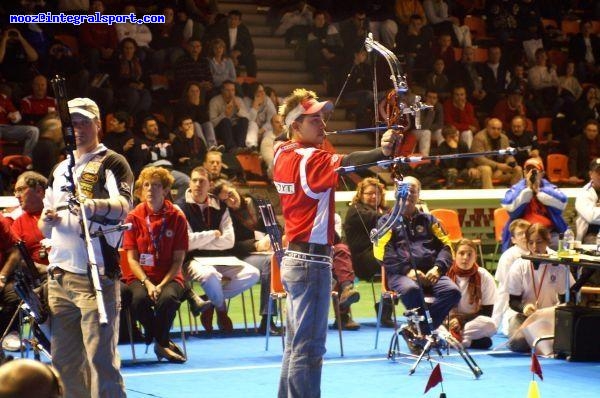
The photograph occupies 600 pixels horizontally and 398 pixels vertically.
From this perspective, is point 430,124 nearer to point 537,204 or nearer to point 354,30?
point 354,30

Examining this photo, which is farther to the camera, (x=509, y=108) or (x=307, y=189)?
(x=509, y=108)

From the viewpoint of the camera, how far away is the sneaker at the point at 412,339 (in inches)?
351

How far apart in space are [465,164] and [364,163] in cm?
1122

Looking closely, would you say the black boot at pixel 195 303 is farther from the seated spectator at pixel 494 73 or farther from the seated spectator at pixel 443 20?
the seated spectator at pixel 443 20

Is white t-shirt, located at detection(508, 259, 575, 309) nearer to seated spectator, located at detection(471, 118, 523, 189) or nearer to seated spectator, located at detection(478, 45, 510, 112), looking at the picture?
seated spectator, located at detection(471, 118, 523, 189)

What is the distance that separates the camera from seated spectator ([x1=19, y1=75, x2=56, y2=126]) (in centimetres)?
1378

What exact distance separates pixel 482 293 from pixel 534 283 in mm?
485

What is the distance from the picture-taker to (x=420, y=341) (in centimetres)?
888

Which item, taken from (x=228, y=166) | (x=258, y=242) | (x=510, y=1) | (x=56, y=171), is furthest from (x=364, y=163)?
(x=510, y=1)

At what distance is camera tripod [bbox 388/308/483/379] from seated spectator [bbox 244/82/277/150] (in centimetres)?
680

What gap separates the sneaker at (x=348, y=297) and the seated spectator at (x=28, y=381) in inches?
294

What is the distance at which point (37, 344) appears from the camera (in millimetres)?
8039

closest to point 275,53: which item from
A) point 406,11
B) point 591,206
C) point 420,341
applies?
point 406,11

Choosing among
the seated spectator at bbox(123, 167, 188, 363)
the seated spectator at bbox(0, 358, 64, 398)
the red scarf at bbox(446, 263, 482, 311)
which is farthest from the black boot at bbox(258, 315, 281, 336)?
the seated spectator at bbox(0, 358, 64, 398)
